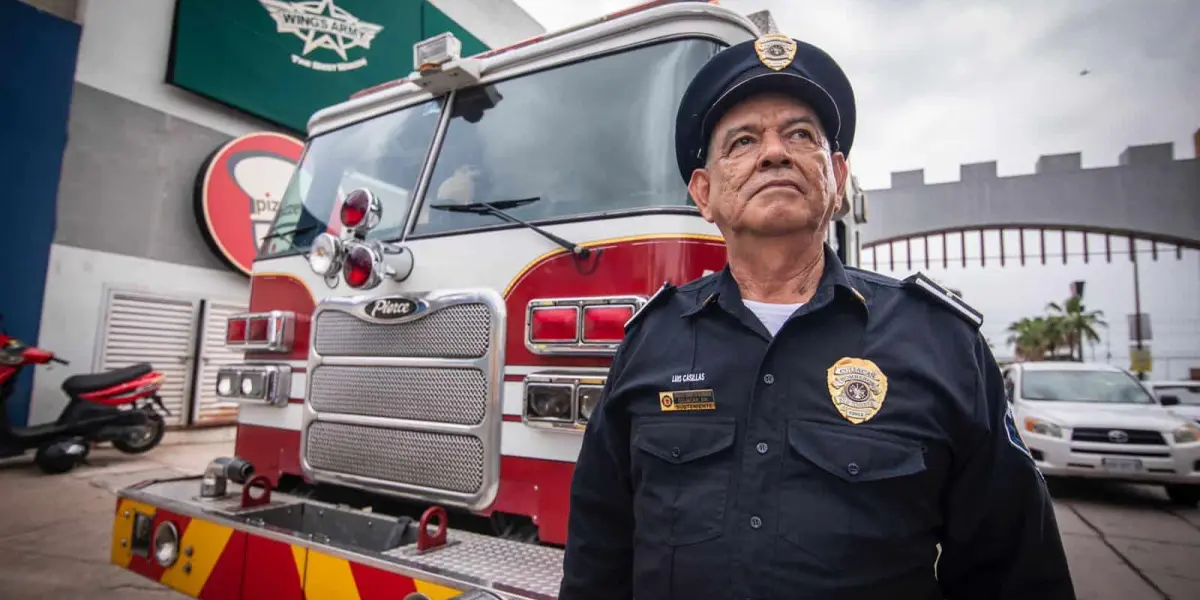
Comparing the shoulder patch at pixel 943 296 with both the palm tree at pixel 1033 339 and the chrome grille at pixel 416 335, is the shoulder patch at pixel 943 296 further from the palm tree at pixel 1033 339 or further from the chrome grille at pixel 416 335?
the palm tree at pixel 1033 339

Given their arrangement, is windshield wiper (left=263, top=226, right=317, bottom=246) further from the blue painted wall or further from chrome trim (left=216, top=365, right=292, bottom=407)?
the blue painted wall

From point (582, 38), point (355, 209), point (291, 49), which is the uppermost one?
point (291, 49)

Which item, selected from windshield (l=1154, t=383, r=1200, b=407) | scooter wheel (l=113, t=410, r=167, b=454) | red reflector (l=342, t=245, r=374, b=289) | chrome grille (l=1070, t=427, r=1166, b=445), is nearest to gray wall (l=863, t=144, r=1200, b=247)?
windshield (l=1154, t=383, r=1200, b=407)

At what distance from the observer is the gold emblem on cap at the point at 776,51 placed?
A: 139 cm

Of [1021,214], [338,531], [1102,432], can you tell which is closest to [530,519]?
[338,531]

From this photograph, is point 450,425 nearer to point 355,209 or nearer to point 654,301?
point 355,209

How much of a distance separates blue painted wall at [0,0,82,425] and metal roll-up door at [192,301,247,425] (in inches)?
75.1

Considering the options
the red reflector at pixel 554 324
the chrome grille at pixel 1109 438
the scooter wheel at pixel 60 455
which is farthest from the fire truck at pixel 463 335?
the chrome grille at pixel 1109 438

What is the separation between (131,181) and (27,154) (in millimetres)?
1092

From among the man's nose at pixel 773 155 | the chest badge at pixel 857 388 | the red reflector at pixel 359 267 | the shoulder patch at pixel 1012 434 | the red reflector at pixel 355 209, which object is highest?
the red reflector at pixel 355 209

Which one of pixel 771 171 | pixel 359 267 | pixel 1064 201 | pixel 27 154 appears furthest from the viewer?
pixel 1064 201

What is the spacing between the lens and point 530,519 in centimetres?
234

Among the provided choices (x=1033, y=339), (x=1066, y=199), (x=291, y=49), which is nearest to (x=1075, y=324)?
(x=1033, y=339)

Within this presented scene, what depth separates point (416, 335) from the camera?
2.40m
